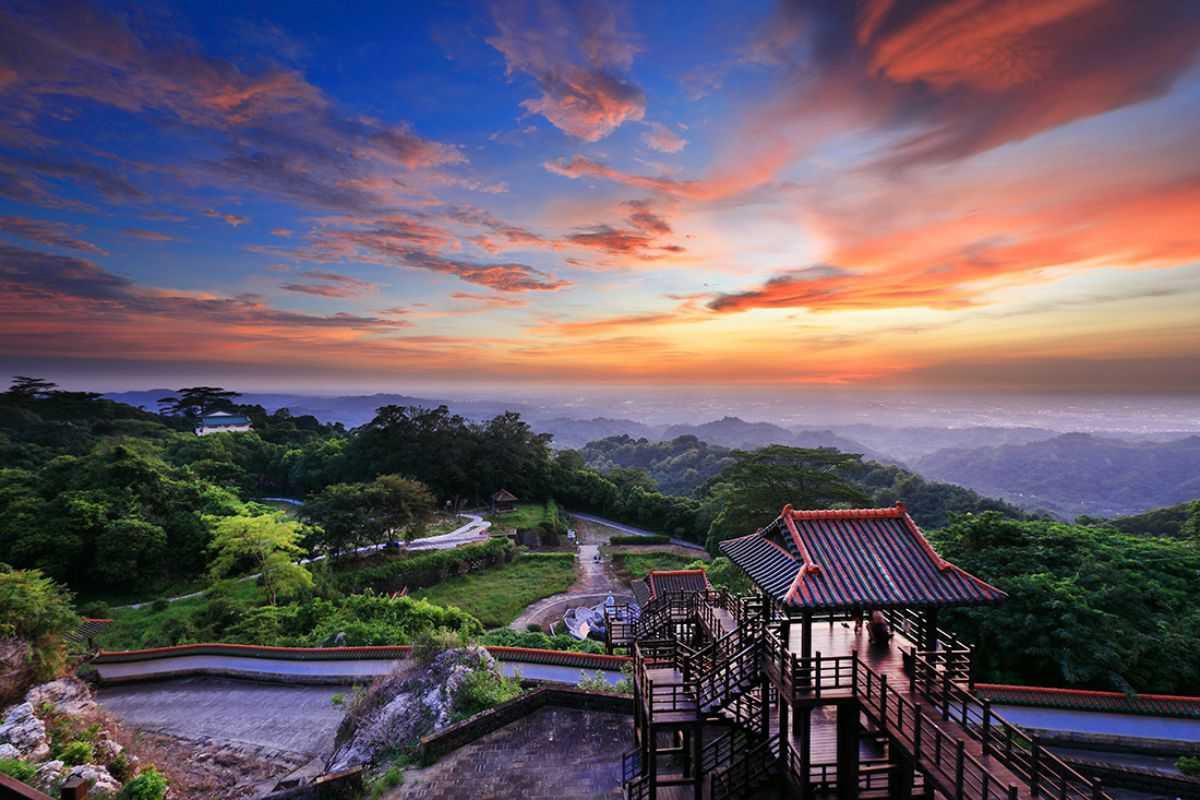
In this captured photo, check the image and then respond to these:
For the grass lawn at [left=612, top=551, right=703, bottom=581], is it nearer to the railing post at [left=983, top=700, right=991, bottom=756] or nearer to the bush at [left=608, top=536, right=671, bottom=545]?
the bush at [left=608, top=536, right=671, bottom=545]

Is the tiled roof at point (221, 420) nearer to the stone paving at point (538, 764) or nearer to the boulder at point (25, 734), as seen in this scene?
the boulder at point (25, 734)

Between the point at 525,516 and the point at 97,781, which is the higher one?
the point at 97,781

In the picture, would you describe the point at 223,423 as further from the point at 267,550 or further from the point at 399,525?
the point at 267,550

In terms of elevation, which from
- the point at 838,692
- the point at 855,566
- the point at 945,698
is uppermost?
the point at 855,566

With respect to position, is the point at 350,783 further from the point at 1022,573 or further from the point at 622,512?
the point at 622,512

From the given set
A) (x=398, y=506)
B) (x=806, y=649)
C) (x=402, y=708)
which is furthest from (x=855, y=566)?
(x=398, y=506)

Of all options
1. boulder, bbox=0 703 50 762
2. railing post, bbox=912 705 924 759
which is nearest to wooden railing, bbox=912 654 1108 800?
railing post, bbox=912 705 924 759

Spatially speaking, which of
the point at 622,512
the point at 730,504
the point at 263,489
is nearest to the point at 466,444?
the point at 622,512
